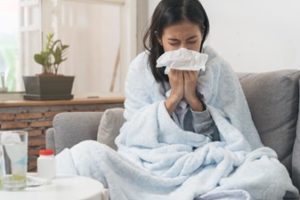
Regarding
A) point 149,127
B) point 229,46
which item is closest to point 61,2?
point 229,46

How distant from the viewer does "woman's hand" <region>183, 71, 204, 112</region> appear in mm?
1473

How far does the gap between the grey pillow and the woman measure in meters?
0.18

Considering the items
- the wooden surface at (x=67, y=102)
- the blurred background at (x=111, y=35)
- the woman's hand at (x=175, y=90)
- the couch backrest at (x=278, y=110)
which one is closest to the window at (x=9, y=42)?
the blurred background at (x=111, y=35)

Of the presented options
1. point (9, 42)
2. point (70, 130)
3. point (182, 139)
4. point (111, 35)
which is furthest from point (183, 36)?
point (111, 35)

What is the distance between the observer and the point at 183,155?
4.46 ft

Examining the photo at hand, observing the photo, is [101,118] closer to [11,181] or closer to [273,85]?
[273,85]

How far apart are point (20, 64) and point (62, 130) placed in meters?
0.92

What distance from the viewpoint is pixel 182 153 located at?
1366 mm

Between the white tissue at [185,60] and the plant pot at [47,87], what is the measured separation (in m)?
1.06

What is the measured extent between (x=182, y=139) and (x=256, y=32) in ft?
3.24

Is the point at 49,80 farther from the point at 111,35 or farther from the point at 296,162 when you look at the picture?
the point at 296,162

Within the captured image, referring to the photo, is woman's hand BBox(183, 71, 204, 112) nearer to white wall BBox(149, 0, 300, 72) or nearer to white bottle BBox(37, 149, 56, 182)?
white bottle BBox(37, 149, 56, 182)

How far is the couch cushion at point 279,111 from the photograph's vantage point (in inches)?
60.0

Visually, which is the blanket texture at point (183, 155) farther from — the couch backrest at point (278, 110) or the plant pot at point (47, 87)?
the plant pot at point (47, 87)
